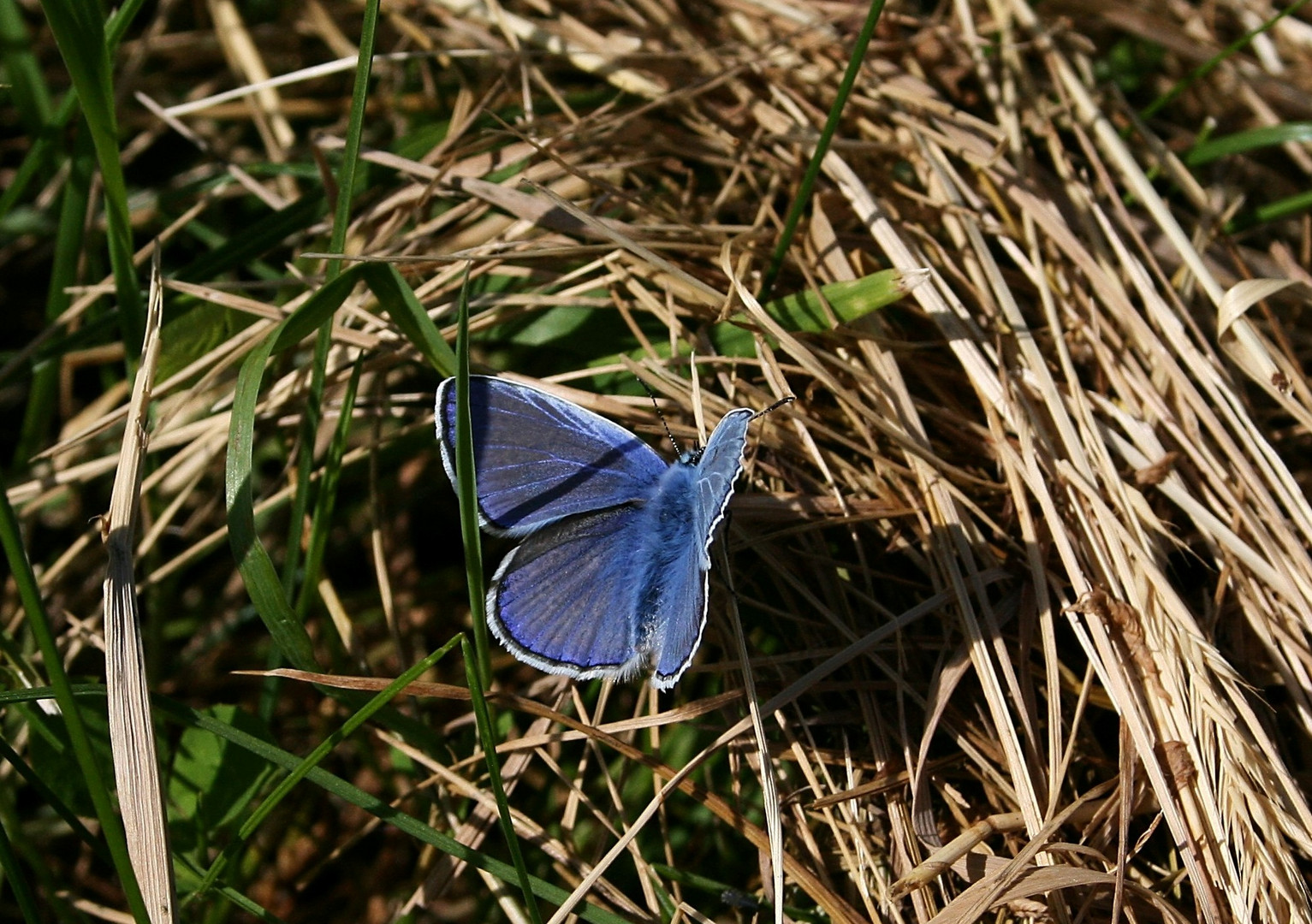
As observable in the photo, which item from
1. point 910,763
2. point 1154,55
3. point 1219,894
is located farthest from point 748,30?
point 1219,894

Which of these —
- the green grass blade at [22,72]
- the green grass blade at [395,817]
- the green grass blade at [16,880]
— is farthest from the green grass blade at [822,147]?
the green grass blade at [22,72]

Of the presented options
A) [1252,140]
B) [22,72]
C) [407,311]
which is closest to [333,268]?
[407,311]

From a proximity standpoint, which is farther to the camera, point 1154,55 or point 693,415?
point 1154,55

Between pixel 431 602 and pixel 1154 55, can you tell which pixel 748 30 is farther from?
pixel 431 602

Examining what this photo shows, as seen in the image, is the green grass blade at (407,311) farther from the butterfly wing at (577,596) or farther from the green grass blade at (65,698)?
the green grass blade at (65,698)

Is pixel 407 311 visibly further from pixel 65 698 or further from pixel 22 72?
pixel 22 72

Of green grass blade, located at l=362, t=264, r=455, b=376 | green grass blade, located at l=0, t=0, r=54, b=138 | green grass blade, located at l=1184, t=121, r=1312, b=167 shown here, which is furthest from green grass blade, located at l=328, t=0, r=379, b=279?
green grass blade, located at l=1184, t=121, r=1312, b=167

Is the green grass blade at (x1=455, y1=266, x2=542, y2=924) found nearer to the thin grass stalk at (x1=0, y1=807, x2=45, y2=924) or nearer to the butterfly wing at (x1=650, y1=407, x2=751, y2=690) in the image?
the butterfly wing at (x1=650, y1=407, x2=751, y2=690)
